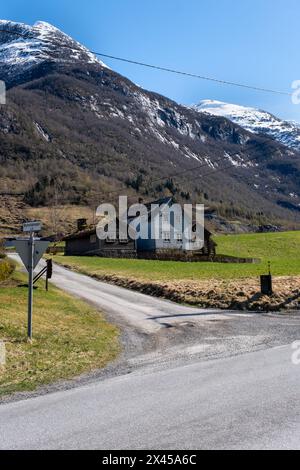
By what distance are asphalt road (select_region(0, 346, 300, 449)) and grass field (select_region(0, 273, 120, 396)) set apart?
1614 mm

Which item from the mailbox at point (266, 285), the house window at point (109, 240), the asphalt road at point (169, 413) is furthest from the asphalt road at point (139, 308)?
the house window at point (109, 240)

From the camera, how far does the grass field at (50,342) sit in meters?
10.3

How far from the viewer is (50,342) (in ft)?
44.2

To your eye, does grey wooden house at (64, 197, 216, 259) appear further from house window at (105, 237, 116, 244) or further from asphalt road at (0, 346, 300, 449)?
asphalt road at (0, 346, 300, 449)

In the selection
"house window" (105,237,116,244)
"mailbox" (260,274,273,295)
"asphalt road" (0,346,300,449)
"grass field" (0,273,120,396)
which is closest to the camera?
"asphalt road" (0,346,300,449)

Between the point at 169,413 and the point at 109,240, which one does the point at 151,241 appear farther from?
the point at 169,413

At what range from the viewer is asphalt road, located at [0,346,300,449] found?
19.6ft

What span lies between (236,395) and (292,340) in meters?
5.68

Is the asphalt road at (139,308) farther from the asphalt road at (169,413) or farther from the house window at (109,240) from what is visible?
the house window at (109,240)

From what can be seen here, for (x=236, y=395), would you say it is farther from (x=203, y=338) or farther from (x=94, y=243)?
(x=94, y=243)

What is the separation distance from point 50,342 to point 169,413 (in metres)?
7.21

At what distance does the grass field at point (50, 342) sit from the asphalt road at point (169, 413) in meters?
1.61

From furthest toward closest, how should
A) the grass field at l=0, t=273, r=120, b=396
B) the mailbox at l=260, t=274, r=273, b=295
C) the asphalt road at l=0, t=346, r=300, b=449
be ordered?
the mailbox at l=260, t=274, r=273, b=295 → the grass field at l=0, t=273, r=120, b=396 → the asphalt road at l=0, t=346, r=300, b=449

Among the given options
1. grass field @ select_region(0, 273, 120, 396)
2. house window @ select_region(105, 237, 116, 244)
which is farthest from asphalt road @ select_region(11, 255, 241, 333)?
house window @ select_region(105, 237, 116, 244)
